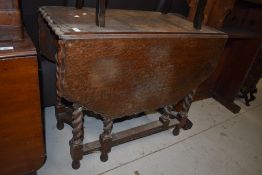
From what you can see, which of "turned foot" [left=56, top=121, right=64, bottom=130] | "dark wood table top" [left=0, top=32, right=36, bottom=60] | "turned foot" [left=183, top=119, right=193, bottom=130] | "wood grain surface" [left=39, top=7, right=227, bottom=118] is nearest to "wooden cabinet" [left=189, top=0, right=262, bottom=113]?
"turned foot" [left=183, top=119, right=193, bottom=130]

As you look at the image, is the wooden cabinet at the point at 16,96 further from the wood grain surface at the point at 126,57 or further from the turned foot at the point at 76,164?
the turned foot at the point at 76,164

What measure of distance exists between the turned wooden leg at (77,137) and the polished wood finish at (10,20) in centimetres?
52

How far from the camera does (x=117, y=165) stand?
161 centimetres

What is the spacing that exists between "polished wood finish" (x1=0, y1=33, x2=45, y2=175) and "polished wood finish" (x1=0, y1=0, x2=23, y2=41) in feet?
0.12

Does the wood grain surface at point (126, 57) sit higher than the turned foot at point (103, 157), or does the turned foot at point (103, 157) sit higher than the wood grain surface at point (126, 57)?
the wood grain surface at point (126, 57)

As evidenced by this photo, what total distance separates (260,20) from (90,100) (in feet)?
6.79

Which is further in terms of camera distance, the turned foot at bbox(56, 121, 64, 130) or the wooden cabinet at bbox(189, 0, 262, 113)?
the wooden cabinet at bbox(189, 0, 262, 113)

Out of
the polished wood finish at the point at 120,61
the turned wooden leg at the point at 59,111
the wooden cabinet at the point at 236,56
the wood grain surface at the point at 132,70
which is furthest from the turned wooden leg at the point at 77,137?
the wooden cabinet at the point at 236,56

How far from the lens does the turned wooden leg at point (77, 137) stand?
1370 mm

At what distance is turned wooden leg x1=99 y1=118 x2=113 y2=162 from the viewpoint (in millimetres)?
1487

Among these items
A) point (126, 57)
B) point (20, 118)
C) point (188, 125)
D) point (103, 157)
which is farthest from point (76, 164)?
point (188, 125)

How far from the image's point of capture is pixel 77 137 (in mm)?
1434

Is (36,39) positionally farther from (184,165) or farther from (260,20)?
(260,20)

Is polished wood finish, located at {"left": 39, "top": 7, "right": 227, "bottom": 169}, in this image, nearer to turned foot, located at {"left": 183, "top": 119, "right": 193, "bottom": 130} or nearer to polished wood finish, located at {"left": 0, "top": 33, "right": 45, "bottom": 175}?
polished wood finish, located at {"left": 0, "top": 33, "right": 45, "bottom": 175}
